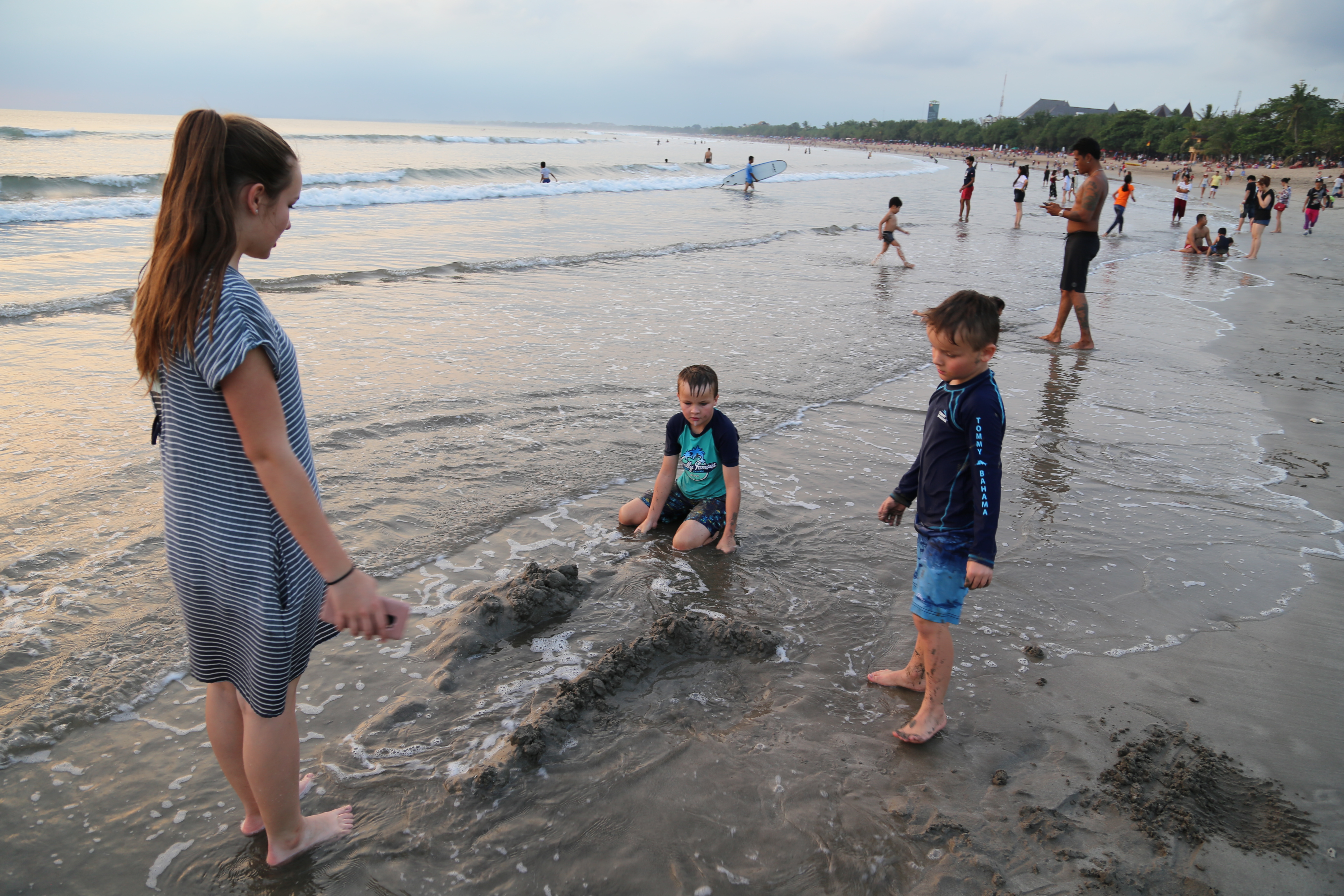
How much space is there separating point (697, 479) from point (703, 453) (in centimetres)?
17

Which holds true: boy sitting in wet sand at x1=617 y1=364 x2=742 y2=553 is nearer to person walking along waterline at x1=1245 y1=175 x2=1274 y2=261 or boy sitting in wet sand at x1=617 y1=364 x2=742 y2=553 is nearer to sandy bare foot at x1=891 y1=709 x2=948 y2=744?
sandy bare foot at x1=891 y1=709 x2=948 y2=744

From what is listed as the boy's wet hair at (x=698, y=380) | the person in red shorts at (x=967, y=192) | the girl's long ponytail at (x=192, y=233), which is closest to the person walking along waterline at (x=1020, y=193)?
the person in red shorts at (x=967, y=192)

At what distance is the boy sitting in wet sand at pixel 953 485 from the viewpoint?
2.64 metres

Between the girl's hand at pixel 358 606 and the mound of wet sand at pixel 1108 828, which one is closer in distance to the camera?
the girl's hand at pixel 358 606

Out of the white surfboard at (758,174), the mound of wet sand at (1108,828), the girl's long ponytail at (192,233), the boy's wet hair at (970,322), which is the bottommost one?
the mound of wet sand at (1108,828)

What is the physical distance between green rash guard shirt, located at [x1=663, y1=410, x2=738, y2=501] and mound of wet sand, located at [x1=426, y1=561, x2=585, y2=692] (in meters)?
0.97

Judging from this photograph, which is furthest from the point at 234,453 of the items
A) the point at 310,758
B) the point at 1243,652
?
the point at 1243,652

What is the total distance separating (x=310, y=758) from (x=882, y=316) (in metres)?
9.63

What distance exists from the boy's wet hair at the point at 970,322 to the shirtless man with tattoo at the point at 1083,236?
680 cm

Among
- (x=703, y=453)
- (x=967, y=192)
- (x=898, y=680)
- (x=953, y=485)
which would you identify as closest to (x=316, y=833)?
(x=898, y=680)

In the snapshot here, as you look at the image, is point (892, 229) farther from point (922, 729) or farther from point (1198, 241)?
point (922, 729)

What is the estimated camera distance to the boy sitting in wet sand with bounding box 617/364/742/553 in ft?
13.6

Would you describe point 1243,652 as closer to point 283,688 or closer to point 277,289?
point 283,688

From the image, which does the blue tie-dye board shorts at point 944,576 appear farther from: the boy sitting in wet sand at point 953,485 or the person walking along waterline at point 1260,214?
the person walking along waterline at point 1260,214
